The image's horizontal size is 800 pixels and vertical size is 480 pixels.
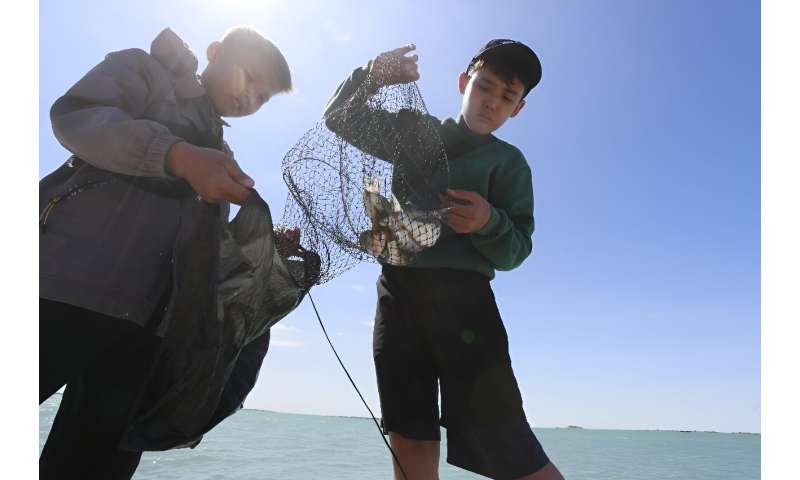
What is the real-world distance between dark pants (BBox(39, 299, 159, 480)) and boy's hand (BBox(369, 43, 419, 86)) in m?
1.04

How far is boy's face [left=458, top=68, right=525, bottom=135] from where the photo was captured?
1895mm

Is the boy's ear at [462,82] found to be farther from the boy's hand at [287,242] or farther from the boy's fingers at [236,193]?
the boy's fingers at [236,193]

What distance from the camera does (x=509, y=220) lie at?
1.75 meters

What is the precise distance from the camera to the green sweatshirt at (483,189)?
1.74m

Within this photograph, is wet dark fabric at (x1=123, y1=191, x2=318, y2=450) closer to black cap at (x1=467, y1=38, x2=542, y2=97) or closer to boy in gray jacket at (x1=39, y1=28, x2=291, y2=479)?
boy in gray jacket at (x1=39, y1=28, x2=291, y2=479)

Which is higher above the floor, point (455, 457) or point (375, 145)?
point (375, 145)

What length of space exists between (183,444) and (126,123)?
74cm

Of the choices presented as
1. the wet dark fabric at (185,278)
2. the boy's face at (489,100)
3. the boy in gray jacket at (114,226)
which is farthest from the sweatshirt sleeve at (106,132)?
the boy's face at (489,100)

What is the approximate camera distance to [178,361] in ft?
4.17

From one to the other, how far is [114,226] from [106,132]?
9.2 inches

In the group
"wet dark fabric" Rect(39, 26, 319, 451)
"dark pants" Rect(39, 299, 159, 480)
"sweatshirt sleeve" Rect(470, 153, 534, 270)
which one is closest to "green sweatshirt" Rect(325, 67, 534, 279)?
"sweatshirt sleeve" Rect(470, 153, 534, 270)
